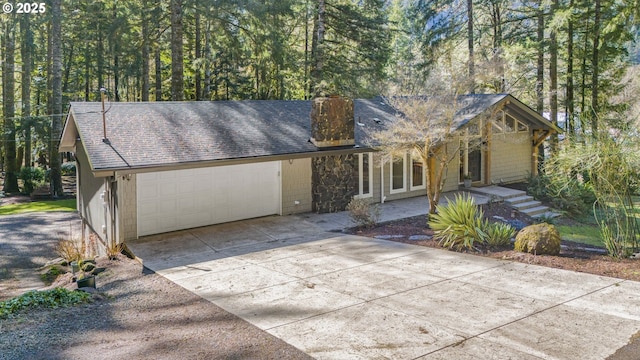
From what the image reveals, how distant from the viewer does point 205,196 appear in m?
12.7

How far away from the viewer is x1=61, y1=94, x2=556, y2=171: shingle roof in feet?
36.2

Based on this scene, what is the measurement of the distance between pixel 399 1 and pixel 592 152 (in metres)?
38.4

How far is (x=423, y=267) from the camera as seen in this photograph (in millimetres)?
8898

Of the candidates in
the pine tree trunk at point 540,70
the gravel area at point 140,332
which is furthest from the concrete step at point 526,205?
the gravel area at point 140,332

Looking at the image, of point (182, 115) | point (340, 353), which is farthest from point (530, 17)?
point (340, 353)

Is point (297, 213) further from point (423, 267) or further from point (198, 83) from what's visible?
point (198, 83)

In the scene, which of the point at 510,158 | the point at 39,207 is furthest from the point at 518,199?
the point at 39,207

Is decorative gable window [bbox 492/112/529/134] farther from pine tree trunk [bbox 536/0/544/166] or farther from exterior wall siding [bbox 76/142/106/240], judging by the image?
exterior wall siding [bbox 76/142/106/240]

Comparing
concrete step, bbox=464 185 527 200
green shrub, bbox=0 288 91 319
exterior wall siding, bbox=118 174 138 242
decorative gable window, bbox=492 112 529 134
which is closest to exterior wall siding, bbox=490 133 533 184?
decorative gable window, bbox=492 112 529 134

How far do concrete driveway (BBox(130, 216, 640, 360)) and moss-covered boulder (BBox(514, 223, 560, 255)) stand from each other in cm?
74

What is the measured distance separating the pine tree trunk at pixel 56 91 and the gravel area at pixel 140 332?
49.0 feet

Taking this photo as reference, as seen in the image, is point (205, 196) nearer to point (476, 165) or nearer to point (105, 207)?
point (105, 207)

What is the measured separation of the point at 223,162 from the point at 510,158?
13.0 metres

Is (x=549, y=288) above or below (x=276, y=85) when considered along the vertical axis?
below
